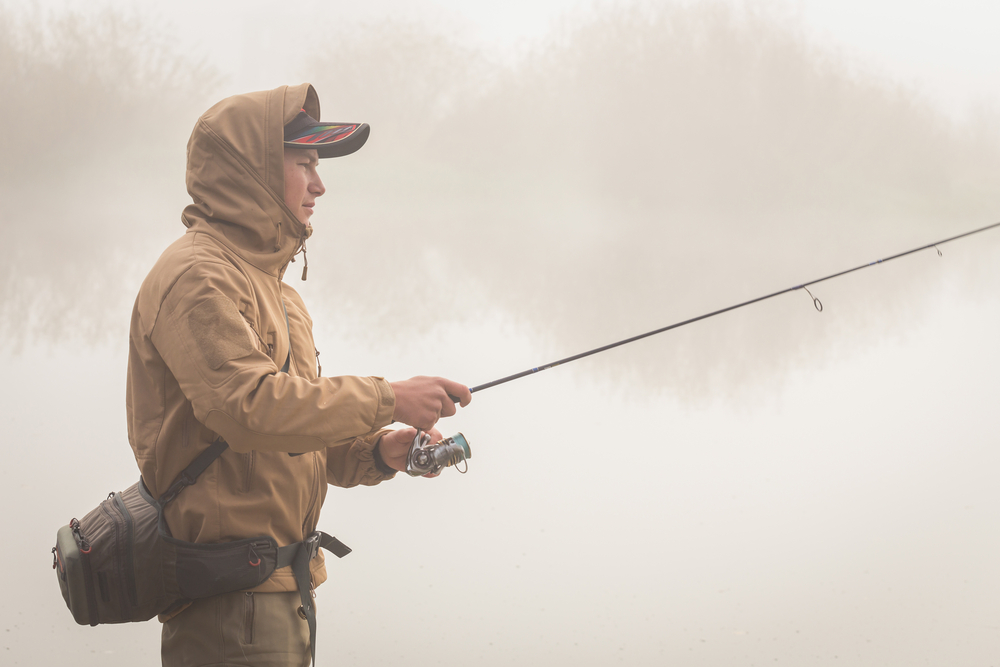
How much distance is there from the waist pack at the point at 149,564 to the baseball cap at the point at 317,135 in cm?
50

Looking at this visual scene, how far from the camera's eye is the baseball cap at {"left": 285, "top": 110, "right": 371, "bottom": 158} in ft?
4.26

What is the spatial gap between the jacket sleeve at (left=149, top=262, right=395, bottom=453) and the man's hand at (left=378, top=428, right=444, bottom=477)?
0.31 m

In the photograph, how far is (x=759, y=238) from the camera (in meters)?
2.98

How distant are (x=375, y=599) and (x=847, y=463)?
1722mm

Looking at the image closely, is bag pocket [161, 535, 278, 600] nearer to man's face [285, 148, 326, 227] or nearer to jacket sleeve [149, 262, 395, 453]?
jacket sleeve [149, 262, 395, 453]

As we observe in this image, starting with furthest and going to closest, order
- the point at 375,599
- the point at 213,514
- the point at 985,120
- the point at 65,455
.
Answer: the point at 985,120, the point at 65,455, the point at 375,599, the point at 213,514

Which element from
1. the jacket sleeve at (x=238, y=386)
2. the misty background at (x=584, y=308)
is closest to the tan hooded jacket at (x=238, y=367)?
the jacket sleeve at (x=238, y=386)

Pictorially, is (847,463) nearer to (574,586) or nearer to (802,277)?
(802,277)

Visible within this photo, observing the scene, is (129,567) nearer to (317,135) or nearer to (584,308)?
(317,135)

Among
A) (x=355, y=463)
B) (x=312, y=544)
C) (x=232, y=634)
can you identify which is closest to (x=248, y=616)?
(x=232, y=634)

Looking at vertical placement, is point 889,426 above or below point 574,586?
above

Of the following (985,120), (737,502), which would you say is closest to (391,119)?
(737,502)

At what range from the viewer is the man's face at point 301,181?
129cm

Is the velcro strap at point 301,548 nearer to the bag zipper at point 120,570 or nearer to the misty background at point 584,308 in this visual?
the bag zipper at point 120,570
